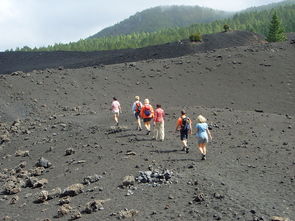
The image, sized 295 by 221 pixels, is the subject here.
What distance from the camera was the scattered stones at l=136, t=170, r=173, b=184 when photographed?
44.7 feet

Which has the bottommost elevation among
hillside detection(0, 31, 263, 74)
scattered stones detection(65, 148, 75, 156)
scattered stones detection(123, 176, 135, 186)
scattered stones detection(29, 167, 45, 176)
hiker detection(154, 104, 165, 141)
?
scattered stones detection(29, 167, 45, 176)

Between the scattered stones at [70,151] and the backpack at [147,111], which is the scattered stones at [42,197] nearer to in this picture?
the scattered stones at [70,151]

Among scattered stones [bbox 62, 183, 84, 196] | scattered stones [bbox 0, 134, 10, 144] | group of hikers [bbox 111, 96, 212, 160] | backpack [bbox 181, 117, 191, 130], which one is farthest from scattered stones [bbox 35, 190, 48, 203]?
scattered stones [bbox 0, 134, 10, 144]

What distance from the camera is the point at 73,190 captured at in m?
13.7

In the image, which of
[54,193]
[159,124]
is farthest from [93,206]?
[159,124]

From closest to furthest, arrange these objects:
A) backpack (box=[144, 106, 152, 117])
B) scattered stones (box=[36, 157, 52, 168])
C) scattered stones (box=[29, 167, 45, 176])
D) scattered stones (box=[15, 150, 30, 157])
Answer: scattered stones (box=[29, 167, 45, 176]) → scattered stones (box=[36, 157, 52, 168]) → backpack (box=[144, 106, 152, 117]) → scattered stones (box=[15, 150, 30, 157])

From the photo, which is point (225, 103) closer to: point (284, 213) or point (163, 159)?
point (163, 159)

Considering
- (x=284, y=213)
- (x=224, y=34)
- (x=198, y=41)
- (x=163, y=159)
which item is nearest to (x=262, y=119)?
(x=163, y=159)

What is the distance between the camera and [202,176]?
1372cm

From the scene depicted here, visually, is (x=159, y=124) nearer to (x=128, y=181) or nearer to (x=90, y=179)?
(x=90, y=179)

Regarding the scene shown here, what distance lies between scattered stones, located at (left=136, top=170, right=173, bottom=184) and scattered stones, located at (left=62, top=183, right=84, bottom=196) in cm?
187

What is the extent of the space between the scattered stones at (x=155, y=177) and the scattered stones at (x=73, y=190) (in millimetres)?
1868


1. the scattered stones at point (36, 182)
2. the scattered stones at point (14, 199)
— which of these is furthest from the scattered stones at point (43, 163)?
the scattered stones at point (14, 199)

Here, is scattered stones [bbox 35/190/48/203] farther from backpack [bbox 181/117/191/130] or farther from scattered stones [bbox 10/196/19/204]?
backpack [bbox 181/117/191/130]
